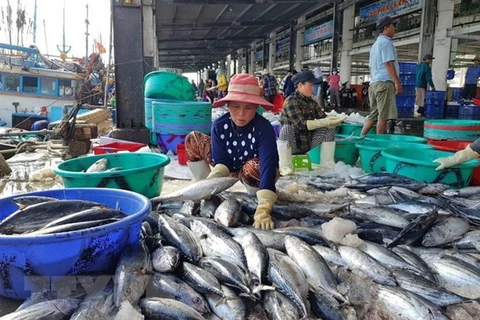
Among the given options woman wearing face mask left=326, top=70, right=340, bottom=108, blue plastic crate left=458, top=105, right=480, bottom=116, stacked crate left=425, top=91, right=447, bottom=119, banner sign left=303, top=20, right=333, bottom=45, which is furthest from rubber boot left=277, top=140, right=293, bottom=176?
banner sign left=303, top=20, right=333, bottom=45

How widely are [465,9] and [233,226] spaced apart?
1483 cm

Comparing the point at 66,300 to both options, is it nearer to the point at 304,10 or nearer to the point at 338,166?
the point at 338,166

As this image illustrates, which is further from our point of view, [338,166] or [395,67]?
[395,67]

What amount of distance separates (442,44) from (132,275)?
1475cm

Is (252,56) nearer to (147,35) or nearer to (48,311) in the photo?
(147,35)

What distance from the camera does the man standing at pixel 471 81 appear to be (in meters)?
13.2

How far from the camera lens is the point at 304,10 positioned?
19516 mm

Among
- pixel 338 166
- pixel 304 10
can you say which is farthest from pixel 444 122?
pixel 304 10

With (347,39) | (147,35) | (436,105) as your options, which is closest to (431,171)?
(147,35)

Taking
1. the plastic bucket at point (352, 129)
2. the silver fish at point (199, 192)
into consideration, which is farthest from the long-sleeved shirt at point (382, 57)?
the silver fish at point (199, 192)

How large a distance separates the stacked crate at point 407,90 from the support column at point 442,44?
181 inches

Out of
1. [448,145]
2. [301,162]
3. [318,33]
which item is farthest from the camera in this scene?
[318,33]

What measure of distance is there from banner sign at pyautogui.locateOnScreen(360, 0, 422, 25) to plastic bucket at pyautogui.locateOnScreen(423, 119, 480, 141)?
35.5 feet

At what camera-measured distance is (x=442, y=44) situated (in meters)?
13.5
